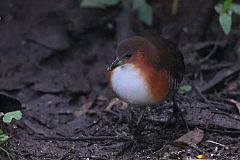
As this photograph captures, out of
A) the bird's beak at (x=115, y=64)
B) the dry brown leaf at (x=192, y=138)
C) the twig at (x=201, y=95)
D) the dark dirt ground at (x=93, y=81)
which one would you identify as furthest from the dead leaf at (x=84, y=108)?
the bird's beak at (x=115, y=64)

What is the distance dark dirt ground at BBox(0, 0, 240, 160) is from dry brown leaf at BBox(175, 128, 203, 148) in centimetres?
4

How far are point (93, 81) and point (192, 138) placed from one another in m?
1.73

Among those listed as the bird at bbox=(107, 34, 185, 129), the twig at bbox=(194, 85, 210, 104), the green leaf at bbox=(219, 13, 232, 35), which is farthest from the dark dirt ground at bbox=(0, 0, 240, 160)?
the green leaf at bbox=(219, 13, 232, 35)

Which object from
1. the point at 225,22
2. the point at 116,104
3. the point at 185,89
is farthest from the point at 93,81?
the point at 225,22

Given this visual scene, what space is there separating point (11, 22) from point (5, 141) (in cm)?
241

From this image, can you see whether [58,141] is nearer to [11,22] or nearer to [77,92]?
[77,92]

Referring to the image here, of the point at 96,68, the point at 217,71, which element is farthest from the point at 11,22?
Answer: the point at 217,71

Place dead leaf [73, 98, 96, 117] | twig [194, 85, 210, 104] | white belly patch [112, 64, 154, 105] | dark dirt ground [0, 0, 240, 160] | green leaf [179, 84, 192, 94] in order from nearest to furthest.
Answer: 1. white belly patch [112, 64, 154, 105]
2. dark dirt ground [0, 0, 240, 160]
3. twig [194, 85, 210, 104]
4. green leaf [179, 84, 192, 94]
5. dead leaf [73, 98, 96, 117]

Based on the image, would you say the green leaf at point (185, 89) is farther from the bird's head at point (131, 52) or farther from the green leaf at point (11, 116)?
the green leaf at point (11, 116)

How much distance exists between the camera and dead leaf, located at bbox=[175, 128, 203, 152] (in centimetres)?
378

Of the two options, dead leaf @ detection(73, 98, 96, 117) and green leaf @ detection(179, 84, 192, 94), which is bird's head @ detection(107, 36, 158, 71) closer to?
green leaf @ detection(179, 84, 192, 94)

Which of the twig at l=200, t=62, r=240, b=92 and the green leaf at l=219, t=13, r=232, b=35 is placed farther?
the twig at l=200, t=62, r=240, b=92

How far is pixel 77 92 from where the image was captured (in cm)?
521

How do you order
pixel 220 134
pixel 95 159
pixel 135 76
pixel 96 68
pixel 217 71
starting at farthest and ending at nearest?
1. pixel 96 68
2. pixel 217 71
3. pixel 220 134
4. pixel 95 159
5. pixel 135 76
